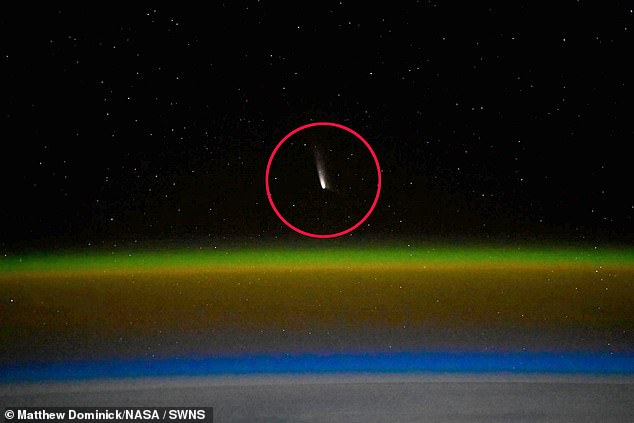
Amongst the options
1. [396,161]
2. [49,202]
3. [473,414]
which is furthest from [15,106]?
[473,414]

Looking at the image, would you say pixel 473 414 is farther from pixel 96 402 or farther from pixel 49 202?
pixel 49 202

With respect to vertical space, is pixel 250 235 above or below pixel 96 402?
above

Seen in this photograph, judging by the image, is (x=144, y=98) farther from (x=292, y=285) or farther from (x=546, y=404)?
(x=546, y=404)

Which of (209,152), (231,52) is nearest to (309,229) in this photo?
(209,152)

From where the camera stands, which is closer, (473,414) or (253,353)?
(473,414)

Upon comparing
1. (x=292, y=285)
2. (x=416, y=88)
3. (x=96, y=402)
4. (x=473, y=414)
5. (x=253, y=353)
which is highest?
(x=416, y=88)

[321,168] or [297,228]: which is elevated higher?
[321,168]
